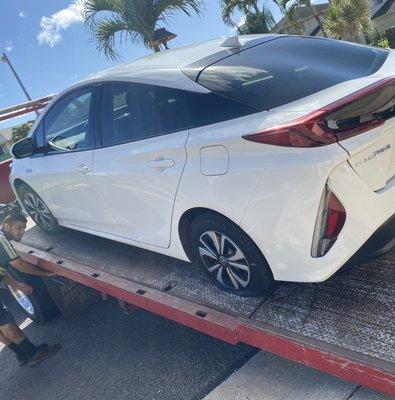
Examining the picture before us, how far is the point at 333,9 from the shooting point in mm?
16781

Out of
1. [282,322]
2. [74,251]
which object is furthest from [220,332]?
[74,251]

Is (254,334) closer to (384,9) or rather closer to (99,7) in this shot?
(99,7)

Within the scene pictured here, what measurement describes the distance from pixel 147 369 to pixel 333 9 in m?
16.7

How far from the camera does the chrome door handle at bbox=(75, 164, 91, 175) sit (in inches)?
140

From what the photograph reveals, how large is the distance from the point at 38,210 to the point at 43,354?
5.00ft

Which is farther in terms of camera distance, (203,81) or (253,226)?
(203,81)

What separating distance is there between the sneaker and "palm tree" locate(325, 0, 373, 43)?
15.8 m

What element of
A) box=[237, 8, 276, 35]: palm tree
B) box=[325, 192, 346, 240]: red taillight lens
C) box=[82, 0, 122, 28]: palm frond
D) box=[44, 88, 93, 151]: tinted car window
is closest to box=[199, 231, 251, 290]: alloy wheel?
box=[325, 192, 346, 240]: red taillight lens

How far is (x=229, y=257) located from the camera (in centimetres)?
275

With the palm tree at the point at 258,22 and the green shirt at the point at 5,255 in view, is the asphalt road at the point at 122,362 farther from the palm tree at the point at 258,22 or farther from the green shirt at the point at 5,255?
the palm tree at the point at 258,22

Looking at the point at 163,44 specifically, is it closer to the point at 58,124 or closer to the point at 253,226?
the point at 58,124

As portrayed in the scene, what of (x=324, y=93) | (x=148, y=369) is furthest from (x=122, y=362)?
(x=324, y=93)

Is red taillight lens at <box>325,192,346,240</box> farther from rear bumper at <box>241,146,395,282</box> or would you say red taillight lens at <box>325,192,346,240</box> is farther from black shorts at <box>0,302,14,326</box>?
black shorts at <box>0,302,14,326</box>

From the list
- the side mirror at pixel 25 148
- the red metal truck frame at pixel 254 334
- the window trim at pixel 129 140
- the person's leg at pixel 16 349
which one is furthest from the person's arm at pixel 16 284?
the window trim at pixel 129 140
